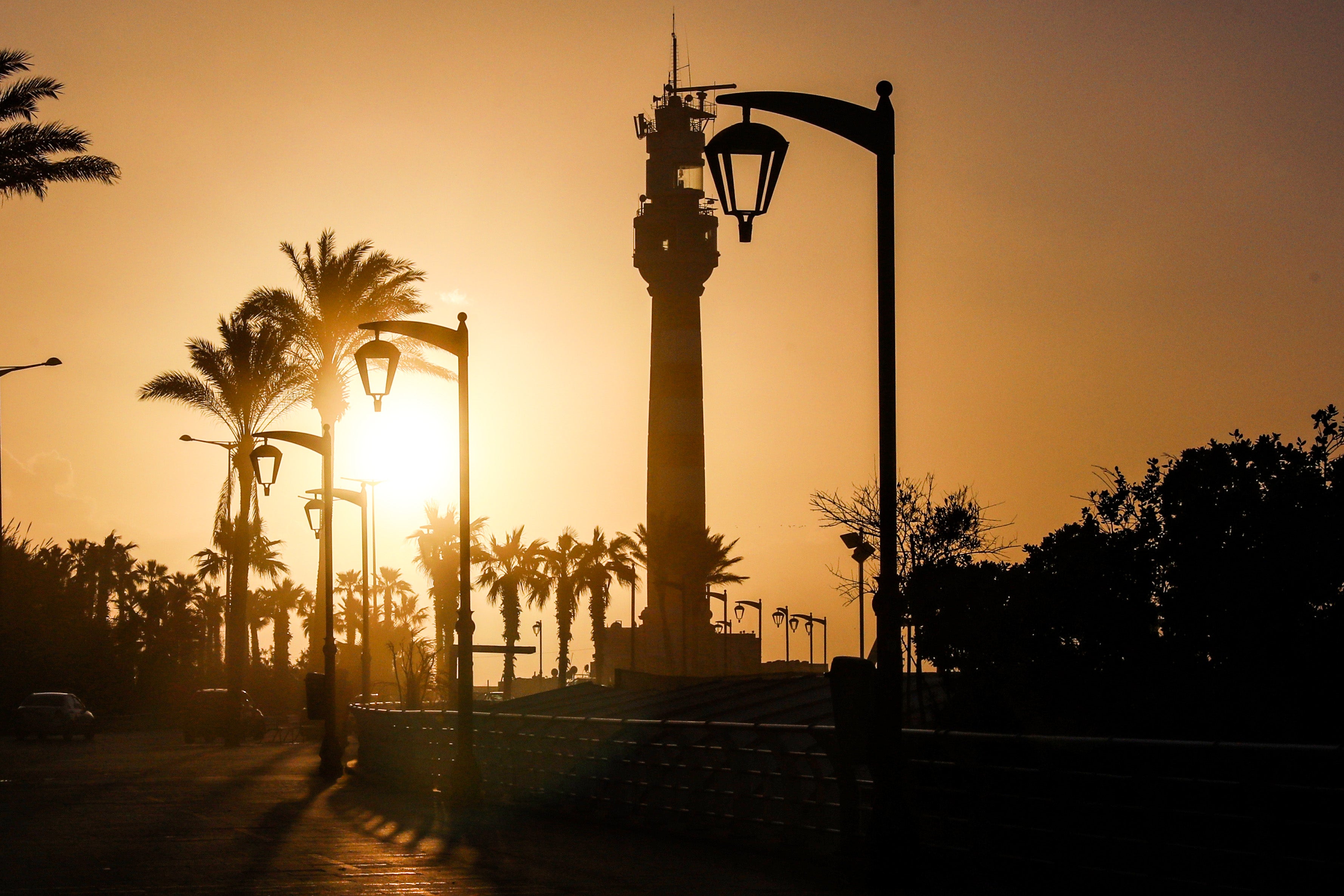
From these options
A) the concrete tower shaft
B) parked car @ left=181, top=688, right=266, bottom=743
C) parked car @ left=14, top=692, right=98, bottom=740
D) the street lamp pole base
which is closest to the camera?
the street lamp pole base

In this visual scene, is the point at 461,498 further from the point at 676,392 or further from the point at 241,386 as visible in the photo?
the point at 676,392

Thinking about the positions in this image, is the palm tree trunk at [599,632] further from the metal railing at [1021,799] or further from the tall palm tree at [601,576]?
the metal railing at [1021,799]

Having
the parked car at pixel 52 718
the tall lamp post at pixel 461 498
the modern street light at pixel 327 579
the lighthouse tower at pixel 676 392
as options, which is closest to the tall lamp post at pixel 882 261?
the tall lamp post at pixel 461 498

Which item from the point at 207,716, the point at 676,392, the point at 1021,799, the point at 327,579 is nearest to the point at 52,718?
the point at 207,716

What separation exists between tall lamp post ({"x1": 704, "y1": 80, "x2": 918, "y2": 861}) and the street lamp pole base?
19776 millimetres

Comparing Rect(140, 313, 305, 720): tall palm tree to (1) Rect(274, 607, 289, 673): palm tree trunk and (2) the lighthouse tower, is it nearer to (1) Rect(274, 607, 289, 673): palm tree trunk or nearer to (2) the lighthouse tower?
(2) the lighthouse tower

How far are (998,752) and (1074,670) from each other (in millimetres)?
15674

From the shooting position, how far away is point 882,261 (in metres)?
11.5

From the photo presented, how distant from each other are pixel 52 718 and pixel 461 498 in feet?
110

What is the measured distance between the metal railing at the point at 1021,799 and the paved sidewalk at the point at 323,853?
0.55 meters

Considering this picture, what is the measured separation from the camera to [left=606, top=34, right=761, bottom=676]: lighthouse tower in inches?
2734

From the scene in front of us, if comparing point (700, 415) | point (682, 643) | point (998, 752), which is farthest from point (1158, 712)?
point (682, 643)

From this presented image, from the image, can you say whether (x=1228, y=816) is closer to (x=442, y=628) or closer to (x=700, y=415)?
(x=700, y=415)

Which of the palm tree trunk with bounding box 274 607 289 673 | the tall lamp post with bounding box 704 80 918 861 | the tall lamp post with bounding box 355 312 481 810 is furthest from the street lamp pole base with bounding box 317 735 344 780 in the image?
the palm tree trunk with bounding box 274 607 289 673
